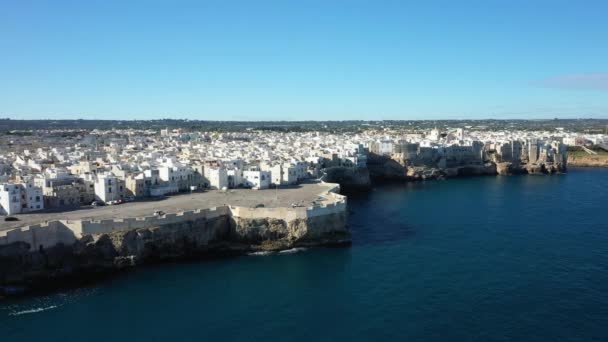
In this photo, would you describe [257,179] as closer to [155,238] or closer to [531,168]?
[155,238]

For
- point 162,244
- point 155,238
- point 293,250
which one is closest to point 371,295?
point 293,250

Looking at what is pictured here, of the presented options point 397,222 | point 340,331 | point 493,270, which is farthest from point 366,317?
point 397,222

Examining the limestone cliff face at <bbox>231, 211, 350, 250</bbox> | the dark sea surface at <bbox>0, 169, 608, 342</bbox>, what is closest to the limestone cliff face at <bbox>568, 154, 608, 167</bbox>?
the dark sea surface at <bbox>0, 169, 608, 342</bbox>

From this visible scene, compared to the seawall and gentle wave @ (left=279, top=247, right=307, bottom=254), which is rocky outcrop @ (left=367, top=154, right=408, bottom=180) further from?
gentle wave @ (left=279, top=247, right=307, bottom=254)

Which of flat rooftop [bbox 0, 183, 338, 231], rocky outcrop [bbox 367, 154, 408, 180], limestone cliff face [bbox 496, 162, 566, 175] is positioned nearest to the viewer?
flat rooftop [bbox 0, 183, 338, 231]

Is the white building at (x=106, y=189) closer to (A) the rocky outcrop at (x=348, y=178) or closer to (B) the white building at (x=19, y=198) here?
(B) the white building at (x=19, y=198)

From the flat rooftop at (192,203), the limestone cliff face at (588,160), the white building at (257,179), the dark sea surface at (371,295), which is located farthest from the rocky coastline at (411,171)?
the dark sea surface at (371,295)
